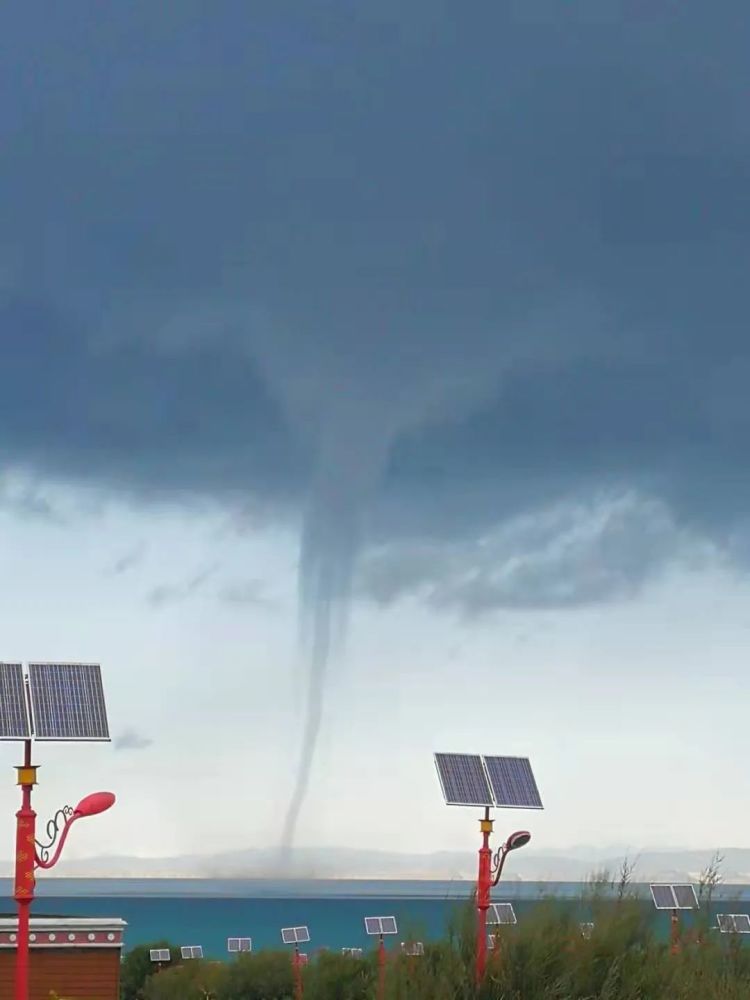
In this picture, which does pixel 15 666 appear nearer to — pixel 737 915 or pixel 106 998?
pixel 737 915

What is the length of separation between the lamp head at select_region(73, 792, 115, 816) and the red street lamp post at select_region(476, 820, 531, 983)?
187 inches

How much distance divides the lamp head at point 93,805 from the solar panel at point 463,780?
7750 millimetres

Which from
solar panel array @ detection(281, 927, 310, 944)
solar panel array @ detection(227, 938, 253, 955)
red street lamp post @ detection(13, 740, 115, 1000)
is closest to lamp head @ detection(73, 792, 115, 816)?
red street lamp post @ detection(13, 740, 115, 1000)

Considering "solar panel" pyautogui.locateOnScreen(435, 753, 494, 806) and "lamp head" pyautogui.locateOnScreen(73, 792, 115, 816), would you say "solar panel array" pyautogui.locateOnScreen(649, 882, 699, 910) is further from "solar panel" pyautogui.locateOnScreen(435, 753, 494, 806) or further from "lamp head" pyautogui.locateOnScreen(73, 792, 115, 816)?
"lamp head" pyautogui.locateOnScreen(73, 792, 115, 816)

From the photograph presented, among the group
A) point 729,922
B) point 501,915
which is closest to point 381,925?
point 501,915

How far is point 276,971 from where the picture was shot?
43.7 m

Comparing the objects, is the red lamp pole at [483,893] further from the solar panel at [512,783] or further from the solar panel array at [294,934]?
the solar panel array at [294,934]

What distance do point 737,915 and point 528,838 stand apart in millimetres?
2898

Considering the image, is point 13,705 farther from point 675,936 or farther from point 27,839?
point 675,936

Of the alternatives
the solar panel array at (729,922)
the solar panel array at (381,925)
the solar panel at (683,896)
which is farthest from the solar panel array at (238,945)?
the solar panel array at (729,922)

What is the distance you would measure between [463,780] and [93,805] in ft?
28.2

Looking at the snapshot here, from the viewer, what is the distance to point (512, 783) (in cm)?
2256

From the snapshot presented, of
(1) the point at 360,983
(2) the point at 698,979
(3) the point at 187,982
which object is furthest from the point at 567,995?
(3) the point at 187,982

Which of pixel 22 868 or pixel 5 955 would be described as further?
pixel 5 955
